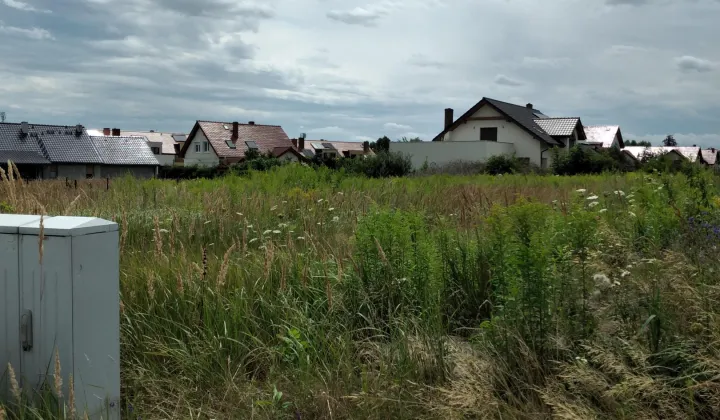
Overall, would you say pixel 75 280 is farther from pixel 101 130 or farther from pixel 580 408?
pixel 101 130

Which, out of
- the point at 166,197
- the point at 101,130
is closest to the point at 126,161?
the point at 101,130

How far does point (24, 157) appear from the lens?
57406 millimetres

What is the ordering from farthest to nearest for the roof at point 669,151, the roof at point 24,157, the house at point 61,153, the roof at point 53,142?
the roof at point 53,142 < the house at point 61,153 < the roof at point 24,157 < the roof at point 669,151

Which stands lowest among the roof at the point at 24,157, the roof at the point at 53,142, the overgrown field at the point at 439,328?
the overgrown field at the point at 439,328

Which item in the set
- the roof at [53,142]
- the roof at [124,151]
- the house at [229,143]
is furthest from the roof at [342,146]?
the roof at [53,142]

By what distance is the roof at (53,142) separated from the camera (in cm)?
5888

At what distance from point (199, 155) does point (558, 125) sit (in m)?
35.8

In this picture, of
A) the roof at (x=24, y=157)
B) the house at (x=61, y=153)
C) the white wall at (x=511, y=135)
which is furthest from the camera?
the house at (x=61, y=153)

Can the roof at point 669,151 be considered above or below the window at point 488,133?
below

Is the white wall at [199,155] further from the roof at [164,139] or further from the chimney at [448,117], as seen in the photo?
the chimney at [448,117]

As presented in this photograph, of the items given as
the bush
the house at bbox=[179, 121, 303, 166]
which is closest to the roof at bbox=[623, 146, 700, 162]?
the bush

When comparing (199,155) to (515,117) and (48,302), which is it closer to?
(515,117)

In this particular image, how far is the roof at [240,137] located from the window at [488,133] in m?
23.4

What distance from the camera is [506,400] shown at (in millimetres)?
3156
